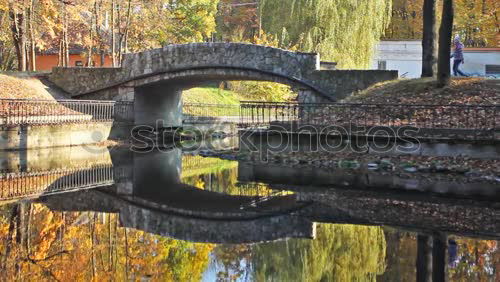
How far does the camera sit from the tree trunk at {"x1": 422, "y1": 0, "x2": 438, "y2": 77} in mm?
19859

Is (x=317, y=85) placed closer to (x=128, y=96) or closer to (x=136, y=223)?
(x=128, y=96)

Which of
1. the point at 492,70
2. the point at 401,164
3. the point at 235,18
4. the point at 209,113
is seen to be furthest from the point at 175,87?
the point at 235,18

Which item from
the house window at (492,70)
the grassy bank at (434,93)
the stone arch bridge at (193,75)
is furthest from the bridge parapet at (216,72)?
the house window at (492,70)

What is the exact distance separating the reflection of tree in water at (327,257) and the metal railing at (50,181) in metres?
6.46

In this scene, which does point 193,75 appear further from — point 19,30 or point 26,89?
point 19,30

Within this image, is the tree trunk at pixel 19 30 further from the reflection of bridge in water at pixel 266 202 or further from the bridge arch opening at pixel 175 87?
the reflection of bridge in water at pixel 266 202

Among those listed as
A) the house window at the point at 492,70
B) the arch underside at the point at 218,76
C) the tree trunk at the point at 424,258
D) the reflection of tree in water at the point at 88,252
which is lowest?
the reflection of tree in water at the point at 88,252

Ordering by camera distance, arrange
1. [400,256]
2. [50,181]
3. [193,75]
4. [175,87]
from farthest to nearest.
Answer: [175,87], [193,75], [50,181], [400,256]

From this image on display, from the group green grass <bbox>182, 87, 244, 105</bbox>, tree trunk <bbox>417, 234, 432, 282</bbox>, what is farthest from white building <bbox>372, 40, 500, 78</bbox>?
tree trunk <bbox>417, 234, 432, 282</bbox>

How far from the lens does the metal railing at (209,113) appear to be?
117 ft

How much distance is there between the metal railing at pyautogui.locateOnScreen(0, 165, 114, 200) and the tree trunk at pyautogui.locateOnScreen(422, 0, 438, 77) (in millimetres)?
11025

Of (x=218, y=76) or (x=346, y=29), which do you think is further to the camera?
(x=346, y=29)

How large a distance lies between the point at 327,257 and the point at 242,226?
2.49m

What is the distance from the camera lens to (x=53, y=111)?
24.8m
